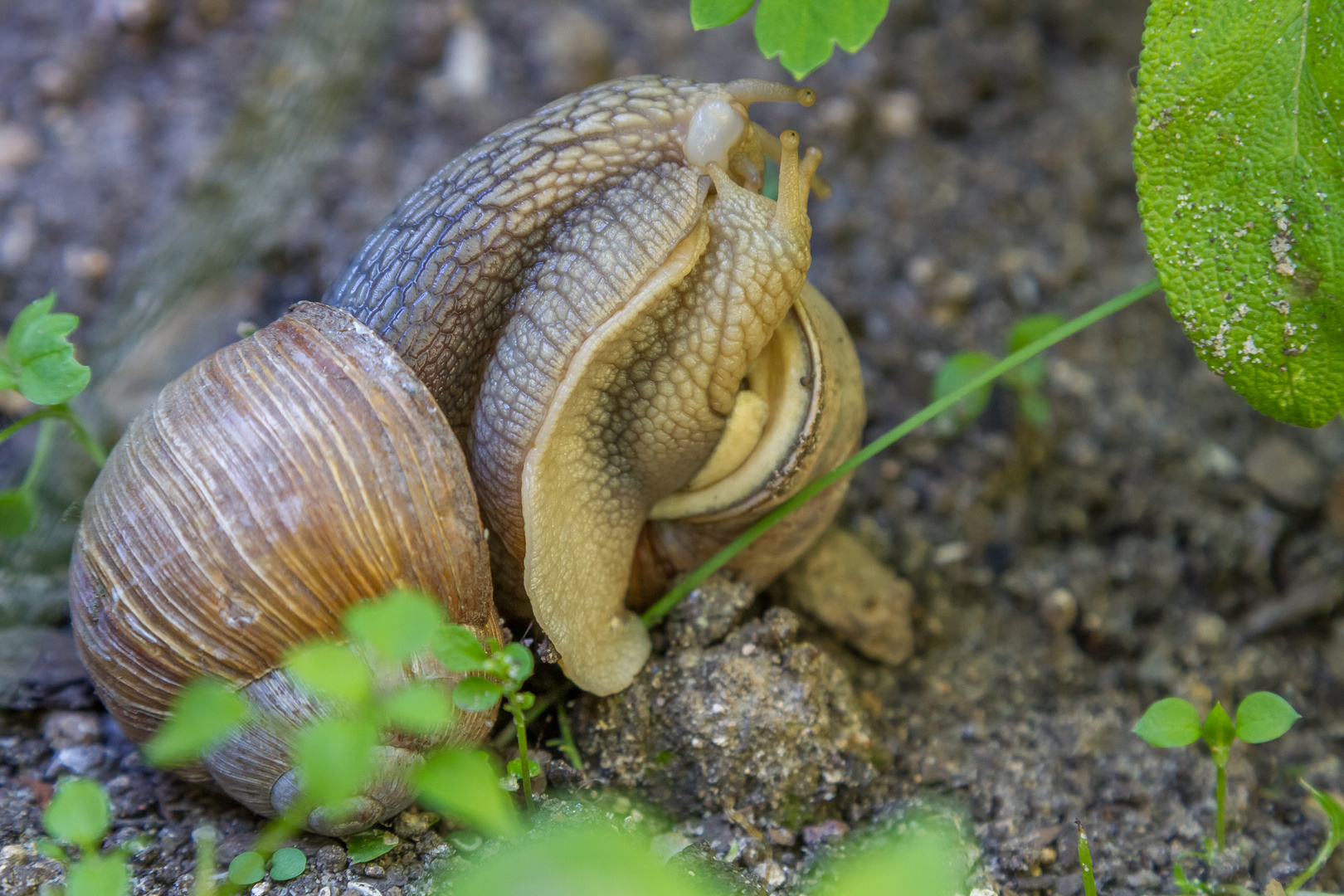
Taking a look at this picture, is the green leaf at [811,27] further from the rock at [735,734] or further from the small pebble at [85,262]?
the small pebble at [85,262]

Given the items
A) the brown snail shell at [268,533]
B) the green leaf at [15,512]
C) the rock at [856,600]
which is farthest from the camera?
the rock at [856,600]

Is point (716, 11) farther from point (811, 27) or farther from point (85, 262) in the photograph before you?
point (85, 262)

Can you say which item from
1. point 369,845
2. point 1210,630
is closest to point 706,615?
point 369,845

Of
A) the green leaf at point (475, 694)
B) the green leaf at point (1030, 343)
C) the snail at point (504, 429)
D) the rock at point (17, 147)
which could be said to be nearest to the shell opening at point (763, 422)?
the snail at point (504, 429)

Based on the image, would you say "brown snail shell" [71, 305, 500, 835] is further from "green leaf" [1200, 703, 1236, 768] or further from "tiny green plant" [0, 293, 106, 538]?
"green leaf" [1200, 703, 1236, 768]

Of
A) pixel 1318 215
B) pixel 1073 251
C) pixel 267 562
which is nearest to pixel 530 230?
pixel 267 562

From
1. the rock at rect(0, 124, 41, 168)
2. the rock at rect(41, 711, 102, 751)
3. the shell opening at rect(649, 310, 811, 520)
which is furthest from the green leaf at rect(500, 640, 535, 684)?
the rock at rect(0, 124, 41, 168)

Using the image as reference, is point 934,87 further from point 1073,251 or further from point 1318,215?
point 1318,215
